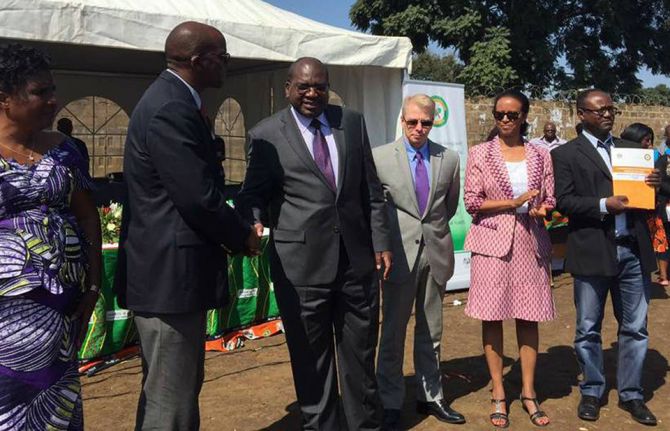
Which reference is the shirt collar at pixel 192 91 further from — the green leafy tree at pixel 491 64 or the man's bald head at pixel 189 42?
the green leafy tree at pixel 491 64

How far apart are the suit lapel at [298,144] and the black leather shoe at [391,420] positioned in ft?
4.78

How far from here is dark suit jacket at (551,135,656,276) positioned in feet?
12.3

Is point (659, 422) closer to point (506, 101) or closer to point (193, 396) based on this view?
point (506, 101)

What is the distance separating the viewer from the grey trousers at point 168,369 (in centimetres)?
252

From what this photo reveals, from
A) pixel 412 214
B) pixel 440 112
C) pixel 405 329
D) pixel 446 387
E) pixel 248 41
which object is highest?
pixel 248 41

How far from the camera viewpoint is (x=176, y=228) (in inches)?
96.8

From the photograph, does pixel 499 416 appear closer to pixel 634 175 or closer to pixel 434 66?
pixel 634 175

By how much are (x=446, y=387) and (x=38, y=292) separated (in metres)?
3.00

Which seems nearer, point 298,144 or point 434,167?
point 298,144

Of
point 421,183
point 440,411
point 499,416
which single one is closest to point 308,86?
point 421,183

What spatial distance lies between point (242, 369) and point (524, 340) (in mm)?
2096

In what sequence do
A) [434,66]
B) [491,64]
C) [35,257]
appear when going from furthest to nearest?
[434,66]
[491,64]
[35,257]

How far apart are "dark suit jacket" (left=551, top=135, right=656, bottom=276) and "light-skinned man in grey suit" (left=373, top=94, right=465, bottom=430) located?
0.67m

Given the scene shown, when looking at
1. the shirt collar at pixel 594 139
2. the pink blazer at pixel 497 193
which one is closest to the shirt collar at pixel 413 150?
the pink blazer at pixel 497 193
